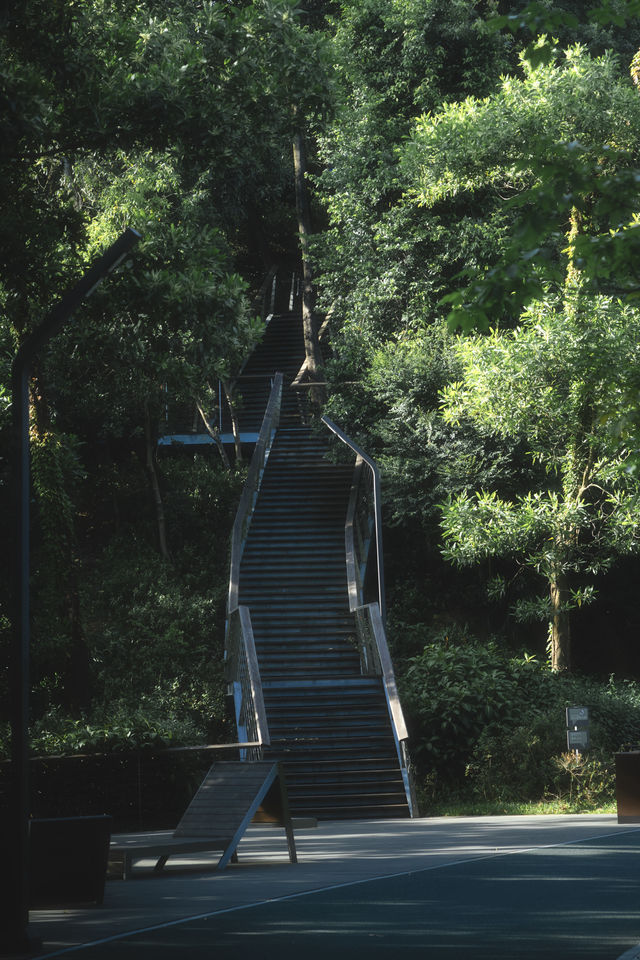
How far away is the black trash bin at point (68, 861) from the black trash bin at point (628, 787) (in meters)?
6.12

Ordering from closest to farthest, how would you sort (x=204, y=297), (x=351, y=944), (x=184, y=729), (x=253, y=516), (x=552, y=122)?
(x=351, y=944) → (x=204, y=297) → (x=184, y=729) → (x=552, y=122) → (x=253, y=516)

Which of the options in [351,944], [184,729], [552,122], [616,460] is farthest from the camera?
[552,122]

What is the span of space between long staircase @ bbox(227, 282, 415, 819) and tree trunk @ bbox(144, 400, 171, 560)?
218cm

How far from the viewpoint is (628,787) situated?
38.7 feet

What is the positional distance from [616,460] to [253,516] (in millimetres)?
7124

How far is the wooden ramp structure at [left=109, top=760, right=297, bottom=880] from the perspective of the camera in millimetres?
9094

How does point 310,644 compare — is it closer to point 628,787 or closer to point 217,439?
point 628,787

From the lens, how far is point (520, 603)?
62.8 ft

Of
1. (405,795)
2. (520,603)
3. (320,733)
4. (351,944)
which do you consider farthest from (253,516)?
(351,944)

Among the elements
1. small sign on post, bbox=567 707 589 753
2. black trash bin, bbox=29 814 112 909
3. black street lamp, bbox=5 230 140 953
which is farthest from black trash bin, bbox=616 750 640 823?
black street lamp, bbox=5 230 140 953

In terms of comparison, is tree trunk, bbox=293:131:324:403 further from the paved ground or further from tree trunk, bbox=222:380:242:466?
the paved ground

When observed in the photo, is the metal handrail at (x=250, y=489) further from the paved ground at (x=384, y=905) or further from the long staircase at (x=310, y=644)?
the paved ground at (x=384, y=905)

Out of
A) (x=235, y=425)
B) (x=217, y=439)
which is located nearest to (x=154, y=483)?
(x=217, y=439)

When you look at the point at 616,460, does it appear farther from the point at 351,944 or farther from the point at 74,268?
the point at 351,944
